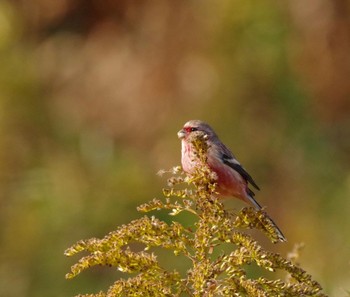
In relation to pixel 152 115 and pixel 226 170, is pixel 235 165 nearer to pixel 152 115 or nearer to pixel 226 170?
pixel 226 170

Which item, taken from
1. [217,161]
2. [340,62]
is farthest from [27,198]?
[217,161]

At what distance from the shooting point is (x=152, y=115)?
9.02 metres

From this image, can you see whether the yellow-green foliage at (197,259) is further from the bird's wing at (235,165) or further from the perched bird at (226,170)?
the bird's wing at (235,165)

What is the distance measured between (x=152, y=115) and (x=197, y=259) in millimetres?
7141

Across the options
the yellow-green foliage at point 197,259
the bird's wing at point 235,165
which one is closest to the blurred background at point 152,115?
the bird's wing at point 235,165

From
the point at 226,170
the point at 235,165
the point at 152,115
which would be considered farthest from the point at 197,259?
the point at 152,115

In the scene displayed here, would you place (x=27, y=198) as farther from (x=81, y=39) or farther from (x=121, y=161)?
(x=81, y=39)

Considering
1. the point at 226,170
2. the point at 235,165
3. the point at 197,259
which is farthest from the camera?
the point at 235,165

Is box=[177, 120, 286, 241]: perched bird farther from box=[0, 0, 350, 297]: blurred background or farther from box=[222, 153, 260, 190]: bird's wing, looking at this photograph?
box=[0, 0, 350, 297]: blurred background

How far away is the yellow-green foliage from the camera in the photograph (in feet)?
5.98

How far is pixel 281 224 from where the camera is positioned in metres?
7.06

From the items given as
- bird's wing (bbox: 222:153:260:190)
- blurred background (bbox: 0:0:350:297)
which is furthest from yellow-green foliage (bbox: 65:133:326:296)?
blurred background (bbox: 0:0:350:297)

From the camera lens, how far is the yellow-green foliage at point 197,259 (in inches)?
71.7

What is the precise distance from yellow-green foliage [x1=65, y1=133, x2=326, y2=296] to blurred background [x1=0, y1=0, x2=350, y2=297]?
11.8 ft
